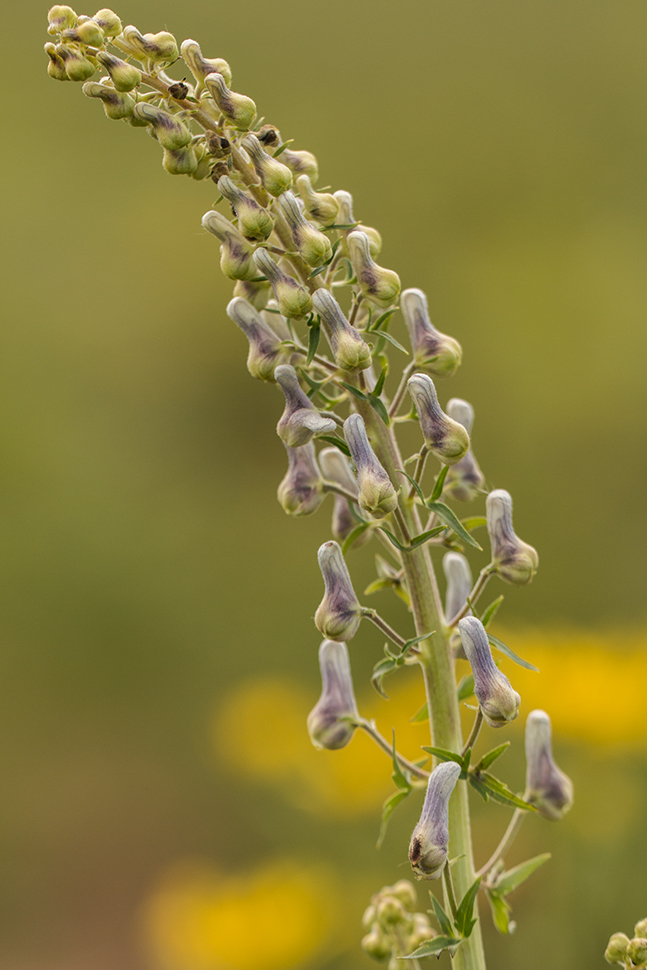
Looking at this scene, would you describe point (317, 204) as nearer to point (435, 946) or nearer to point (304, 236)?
point (304, 236)

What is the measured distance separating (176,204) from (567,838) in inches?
255

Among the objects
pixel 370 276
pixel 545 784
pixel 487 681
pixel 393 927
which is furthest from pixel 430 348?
pixel 393 927

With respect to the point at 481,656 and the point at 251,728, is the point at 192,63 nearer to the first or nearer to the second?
the point at 481,656

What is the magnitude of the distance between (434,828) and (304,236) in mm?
880

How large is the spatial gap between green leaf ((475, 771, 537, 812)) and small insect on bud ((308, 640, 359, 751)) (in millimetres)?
331

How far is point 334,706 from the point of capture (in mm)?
1701

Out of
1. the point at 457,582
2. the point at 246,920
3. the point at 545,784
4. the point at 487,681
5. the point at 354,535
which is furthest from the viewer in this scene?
the point at 246,920

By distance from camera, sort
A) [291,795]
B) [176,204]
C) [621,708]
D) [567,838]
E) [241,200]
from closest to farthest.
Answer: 1. [241,200]
2. [567,838]
3. [621,708]
4. [291,795]
5. [176,204]

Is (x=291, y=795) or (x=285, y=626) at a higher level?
(x=285, y=626)

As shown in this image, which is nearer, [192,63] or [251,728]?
[192,63]

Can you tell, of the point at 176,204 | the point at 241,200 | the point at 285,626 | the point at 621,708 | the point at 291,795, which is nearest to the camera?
the point at 241,200

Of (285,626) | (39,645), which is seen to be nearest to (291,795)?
(285,626)

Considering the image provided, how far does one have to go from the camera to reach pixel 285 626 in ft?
20.9

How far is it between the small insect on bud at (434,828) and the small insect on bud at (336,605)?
0.26 metres
